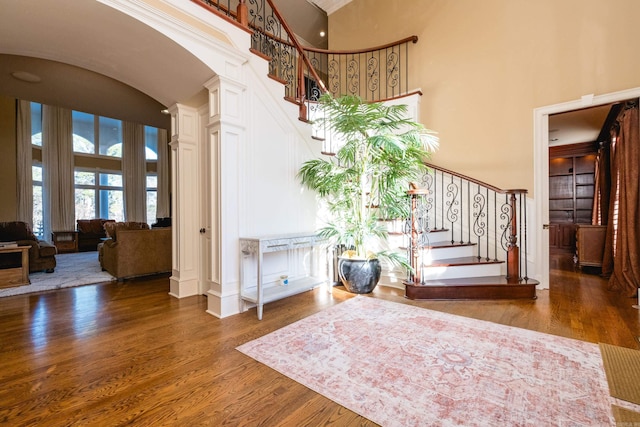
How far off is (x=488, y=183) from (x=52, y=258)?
7.42 metres

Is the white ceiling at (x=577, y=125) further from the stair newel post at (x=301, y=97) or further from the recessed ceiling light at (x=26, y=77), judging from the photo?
the recessed ceiling light at (x=26, y=77)

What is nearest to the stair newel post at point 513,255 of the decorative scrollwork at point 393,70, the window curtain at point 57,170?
the decorative scrollwork at point 393,70

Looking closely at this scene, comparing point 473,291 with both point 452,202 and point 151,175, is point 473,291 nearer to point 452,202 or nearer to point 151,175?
point 452,202

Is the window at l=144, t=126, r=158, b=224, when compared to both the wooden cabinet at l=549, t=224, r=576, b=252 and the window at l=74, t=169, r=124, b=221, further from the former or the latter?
the wooden cabinet at l=549, t=224, r=576, b=252

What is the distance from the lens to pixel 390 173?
3.60 metres

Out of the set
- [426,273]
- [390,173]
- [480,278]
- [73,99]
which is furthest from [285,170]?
[73,99]

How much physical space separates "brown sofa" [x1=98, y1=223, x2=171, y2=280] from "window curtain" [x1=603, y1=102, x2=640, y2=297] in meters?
6.61

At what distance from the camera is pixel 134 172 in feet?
32.6

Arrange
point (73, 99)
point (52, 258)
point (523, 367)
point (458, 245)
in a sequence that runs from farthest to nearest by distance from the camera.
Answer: point (52, 258)
point (73, 99)
point (458, 245)
point (523, 367)

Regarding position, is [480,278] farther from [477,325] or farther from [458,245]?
[477,325]

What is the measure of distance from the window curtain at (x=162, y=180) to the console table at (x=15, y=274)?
6.33 meters

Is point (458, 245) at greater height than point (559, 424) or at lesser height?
greater

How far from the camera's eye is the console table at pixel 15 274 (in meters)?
4.05

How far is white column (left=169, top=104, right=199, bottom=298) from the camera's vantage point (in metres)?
3.68
